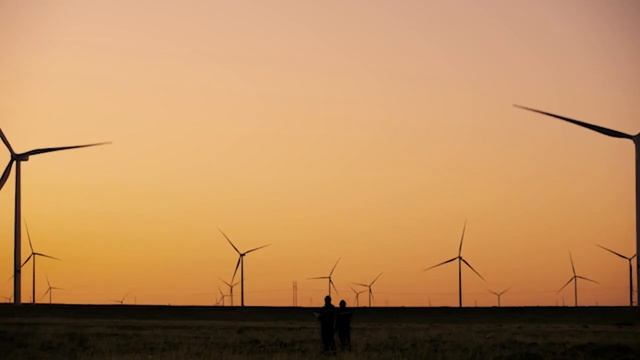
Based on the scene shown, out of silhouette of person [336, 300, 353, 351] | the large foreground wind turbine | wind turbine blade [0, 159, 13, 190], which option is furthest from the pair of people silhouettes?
wind turbine blade [0, 159, 13, 190]

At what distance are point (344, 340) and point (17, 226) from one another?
4413 cm

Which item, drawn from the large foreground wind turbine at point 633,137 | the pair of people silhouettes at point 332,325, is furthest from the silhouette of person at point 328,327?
the large foreground wind turbine at point 633,137

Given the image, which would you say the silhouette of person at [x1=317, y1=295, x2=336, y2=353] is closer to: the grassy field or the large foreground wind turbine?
the grassy field

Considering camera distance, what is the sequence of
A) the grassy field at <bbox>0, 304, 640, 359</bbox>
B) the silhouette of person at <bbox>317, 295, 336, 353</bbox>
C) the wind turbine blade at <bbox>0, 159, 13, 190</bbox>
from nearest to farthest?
the grassy field at <bbox>0, 304, 640, 359</bbox> < the silhouette of person at <bbox>317, 295, 336, 353</bbox> < the wind turbine blade at <bbox>0, 159, 13, 190</bbox>

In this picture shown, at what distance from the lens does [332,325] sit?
201 feet

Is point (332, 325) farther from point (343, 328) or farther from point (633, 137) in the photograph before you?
point (633, 137)

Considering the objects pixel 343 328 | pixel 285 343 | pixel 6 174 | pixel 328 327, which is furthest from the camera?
pixel 6 174

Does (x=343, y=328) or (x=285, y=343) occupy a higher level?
(x=343, y=328)

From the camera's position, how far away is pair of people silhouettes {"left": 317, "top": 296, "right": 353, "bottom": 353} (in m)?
61.4

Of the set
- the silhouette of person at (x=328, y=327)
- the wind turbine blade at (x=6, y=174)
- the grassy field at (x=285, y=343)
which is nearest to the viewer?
the grassy field at (x=285, y=343)

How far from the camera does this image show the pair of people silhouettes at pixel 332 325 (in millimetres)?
61375

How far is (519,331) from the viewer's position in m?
88.3

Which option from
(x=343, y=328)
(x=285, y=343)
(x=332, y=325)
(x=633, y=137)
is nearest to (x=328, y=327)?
(x=332, y=325)

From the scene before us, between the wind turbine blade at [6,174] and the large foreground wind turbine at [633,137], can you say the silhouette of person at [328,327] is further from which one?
the wind turbine blade at [6,174]
